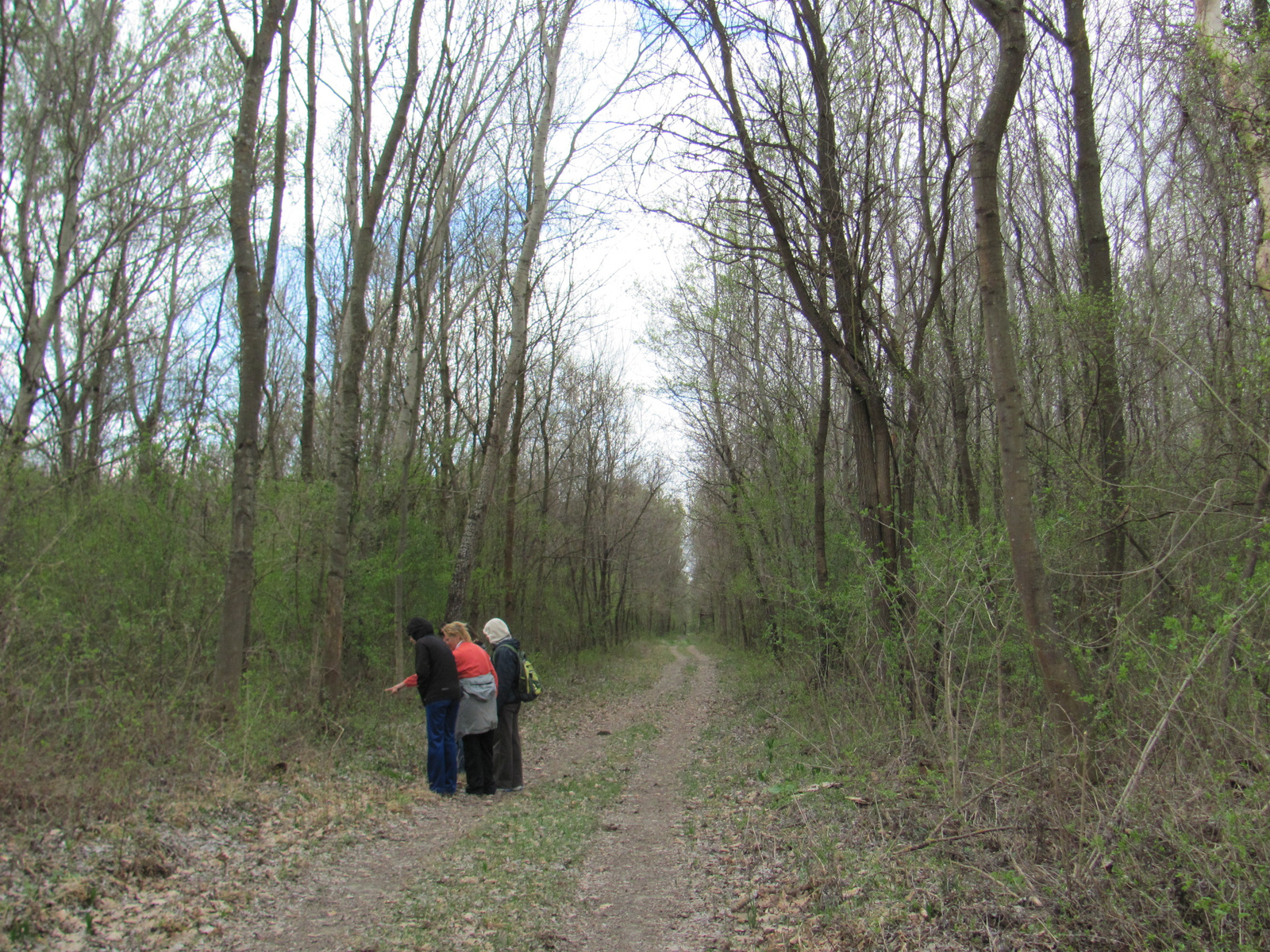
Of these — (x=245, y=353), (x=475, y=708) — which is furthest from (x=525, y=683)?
(x=245, y=353)

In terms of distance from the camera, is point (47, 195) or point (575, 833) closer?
point (575, 833)

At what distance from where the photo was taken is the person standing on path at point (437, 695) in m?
7.56

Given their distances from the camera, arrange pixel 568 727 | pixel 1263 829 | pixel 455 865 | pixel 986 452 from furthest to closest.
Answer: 1. pixel 568 727
2. pixel 986 452
3. pixel 455 865
4. pixel 1263 829

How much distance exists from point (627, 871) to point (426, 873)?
A: 1.34 metres

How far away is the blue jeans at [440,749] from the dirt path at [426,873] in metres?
0.21

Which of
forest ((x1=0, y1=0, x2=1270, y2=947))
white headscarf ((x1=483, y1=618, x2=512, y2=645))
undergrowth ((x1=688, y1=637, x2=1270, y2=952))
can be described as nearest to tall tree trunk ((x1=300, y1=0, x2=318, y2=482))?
forest ((x1=0, y1=0, x2=1270, y2=947))

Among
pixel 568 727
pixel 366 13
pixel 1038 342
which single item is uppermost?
pixel 366 13

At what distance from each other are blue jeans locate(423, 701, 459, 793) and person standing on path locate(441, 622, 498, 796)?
A: 0.51 feet

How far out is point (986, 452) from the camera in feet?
37.9

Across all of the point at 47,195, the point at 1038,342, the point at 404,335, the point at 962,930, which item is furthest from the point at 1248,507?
the point at 47,195

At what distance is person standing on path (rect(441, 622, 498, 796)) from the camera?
768cm

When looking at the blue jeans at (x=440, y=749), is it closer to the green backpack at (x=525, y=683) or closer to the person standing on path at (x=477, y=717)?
the person standing on path at (x=477, y=717)

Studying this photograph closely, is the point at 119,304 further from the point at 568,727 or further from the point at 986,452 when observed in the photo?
the point at 986,452

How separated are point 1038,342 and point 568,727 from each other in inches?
364
